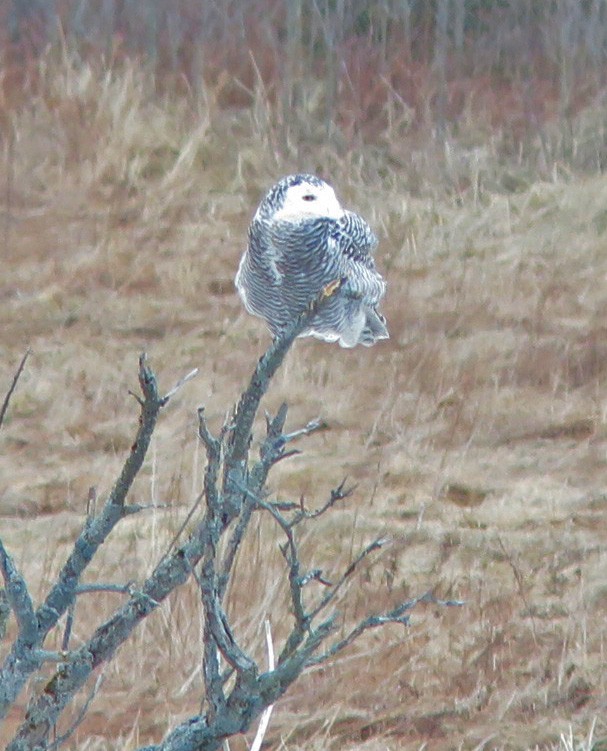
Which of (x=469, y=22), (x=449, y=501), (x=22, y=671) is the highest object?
(x=22, y=671)

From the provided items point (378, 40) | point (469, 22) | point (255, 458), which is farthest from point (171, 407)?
point (469, 22)

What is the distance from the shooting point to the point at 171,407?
5953 millimetres

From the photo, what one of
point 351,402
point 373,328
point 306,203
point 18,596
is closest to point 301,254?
point 306,203

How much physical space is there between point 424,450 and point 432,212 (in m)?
1.78

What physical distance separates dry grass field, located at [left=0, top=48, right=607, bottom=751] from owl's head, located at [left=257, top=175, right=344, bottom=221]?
72cm

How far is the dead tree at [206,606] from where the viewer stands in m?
1.68

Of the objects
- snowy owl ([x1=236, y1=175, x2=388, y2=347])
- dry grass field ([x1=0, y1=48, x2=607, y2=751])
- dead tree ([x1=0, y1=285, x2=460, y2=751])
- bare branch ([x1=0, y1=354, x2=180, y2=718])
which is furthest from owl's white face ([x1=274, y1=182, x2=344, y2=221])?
bare branch ([x1=0, y1=354, x2=180, y2=718])

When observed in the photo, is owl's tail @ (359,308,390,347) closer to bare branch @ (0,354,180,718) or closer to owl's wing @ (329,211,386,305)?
owl's wing @ (329,211,386,305)

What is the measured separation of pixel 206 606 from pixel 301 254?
2.55 metres

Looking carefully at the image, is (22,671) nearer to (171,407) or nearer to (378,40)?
(171,407)

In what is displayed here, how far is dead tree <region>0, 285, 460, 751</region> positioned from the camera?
1.68 meters

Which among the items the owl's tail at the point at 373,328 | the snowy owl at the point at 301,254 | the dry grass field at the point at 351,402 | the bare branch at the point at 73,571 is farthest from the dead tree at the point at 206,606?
the owl's tail at the point at 373,328

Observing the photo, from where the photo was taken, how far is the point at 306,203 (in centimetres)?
415

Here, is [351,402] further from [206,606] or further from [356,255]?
[206,606]
